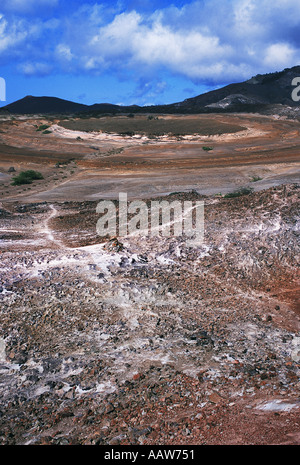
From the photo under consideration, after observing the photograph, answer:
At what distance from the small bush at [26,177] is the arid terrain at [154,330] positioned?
1103 cm

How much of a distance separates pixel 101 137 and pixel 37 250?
130 ft

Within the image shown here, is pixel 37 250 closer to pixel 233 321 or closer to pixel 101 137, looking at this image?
pixel 233 321

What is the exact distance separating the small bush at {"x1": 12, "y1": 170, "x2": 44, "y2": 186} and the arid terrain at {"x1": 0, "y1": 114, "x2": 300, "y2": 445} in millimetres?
11028

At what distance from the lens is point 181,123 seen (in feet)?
184

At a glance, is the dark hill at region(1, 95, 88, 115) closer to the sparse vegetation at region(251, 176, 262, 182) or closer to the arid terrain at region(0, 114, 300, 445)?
the sparse vegetation at region(251, 176, 262, 182)

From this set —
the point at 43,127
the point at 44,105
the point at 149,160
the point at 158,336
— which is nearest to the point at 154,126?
the point at 43,127

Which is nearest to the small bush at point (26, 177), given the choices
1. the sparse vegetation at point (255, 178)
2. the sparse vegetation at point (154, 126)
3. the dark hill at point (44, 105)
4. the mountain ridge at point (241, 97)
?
the sparse vegetation at point (255, 178)

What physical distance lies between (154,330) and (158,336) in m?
0.25

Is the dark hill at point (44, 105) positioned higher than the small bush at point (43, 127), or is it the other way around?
the dark hill at point (44, 105)

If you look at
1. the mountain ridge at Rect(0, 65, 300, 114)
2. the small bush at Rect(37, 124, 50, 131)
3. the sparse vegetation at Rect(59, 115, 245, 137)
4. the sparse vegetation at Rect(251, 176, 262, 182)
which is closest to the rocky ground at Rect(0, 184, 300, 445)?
the sparse vegetation at Rect(251, 176, 262, 182)

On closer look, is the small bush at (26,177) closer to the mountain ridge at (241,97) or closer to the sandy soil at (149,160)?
the sandy soil at (149,160)

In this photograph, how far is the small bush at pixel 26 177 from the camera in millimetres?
28577

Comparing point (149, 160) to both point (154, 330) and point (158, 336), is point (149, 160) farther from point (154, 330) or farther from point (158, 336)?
point (158, 336)

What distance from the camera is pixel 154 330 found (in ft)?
25.6
